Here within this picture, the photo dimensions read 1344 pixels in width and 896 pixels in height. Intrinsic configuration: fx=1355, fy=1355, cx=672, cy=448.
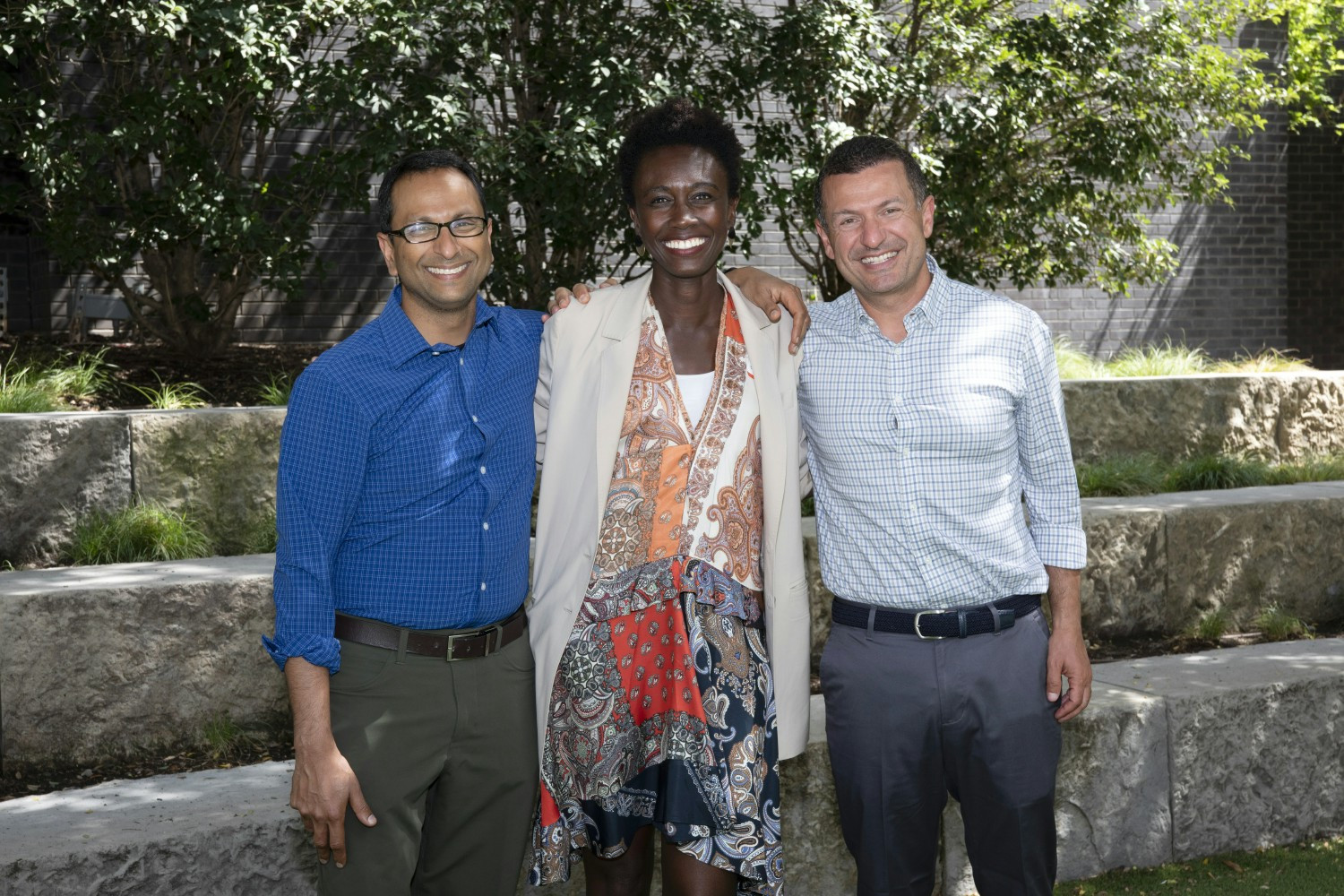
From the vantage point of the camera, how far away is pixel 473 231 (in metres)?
2.94

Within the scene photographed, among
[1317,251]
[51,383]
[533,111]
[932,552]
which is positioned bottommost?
[932,552]

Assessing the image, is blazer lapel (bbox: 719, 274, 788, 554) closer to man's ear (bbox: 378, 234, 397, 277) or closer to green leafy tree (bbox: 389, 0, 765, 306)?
man's ear (bbox: 378, 234, 397, 277)

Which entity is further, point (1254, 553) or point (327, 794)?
point (1254, 553)

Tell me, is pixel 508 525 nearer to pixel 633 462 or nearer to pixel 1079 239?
pixel 633 462

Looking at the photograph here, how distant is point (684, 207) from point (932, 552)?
969mm

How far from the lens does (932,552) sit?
3.08m

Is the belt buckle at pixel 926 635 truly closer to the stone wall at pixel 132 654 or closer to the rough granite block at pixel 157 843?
the rough granite block at pixel 157 843

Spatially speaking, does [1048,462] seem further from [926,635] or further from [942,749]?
[942,749]

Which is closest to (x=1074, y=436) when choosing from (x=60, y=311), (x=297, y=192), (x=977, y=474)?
(x=297, y=192)

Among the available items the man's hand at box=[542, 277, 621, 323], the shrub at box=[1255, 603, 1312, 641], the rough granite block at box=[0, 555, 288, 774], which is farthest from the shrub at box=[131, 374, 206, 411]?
the shrub at box=[1255, 603, 1312, 641]

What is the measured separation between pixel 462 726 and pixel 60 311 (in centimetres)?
757

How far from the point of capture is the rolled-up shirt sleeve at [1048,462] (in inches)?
124

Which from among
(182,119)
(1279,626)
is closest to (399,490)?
(182,119)

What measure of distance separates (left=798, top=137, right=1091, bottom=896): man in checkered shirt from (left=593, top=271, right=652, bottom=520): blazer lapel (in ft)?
1.40
